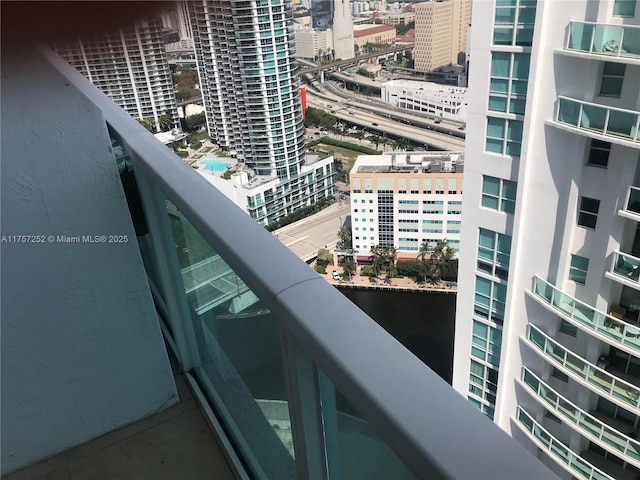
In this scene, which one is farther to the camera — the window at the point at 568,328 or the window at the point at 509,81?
the window at the point at 568,328

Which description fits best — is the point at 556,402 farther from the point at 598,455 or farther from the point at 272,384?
the point at 272,384

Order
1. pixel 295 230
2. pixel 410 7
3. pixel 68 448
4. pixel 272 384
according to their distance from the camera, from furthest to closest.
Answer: pixel 410 7 → pixel 295 230 → pixel 68 448 → pixel 272 384

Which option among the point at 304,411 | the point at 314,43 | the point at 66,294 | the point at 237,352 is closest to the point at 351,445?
the point at 304,411

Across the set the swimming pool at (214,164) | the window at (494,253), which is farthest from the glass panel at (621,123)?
the swimming pool at (214,164)

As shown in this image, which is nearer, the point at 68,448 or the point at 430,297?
the point at 68,448

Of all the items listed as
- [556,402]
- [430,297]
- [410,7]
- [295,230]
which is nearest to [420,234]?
[430,297]

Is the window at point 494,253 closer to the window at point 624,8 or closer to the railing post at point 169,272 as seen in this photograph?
the window at point 624,8
